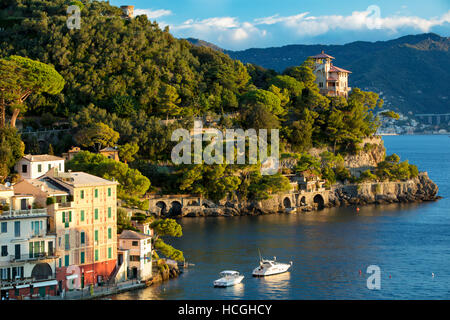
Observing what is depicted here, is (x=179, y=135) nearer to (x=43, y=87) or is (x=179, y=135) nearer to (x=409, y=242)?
(x=43, y=87)

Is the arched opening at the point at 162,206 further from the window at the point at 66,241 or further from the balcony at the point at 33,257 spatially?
the balcony at the point at 33,257

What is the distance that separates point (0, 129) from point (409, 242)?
121 ft

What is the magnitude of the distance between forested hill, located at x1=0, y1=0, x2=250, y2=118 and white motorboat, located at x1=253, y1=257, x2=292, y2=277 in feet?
137

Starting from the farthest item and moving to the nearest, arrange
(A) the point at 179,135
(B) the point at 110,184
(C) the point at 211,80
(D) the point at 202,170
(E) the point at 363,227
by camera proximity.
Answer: (C) the point at 211,80, (A) the point at 179,135, (D) the point at 202,170, (E) the point at 363,227, (B) the point at 110,184

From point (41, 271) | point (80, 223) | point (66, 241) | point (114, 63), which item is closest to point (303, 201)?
point (114, 63)

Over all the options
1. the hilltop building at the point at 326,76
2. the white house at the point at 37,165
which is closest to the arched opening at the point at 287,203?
the white house at the point at 37,165

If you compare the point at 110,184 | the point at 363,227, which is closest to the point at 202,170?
the point at 363,227

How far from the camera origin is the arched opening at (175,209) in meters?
76.9

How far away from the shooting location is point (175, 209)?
77438 mm

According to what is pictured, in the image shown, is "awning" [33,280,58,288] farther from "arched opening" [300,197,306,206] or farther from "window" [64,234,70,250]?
"arched opening" [300,197,306,206]

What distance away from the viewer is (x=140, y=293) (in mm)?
43406

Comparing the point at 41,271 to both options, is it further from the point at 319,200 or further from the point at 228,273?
the point at 319,200

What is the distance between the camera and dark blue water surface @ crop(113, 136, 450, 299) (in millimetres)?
45628

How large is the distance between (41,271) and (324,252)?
23.4 m
